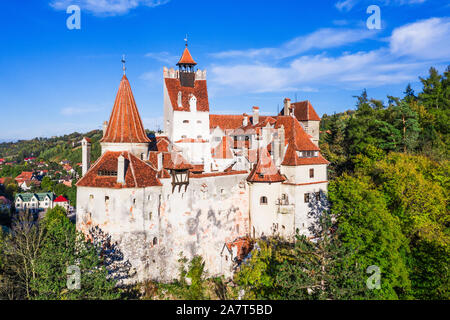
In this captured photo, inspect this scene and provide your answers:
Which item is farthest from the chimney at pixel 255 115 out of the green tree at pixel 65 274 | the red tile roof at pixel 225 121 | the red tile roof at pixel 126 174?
the green tree at pixel 65 274

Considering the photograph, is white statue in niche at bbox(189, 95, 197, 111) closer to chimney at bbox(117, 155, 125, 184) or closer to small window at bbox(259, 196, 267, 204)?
small window at bbox(259, 196, 267, 204)

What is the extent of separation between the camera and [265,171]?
46531 millimetres

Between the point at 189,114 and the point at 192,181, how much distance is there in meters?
12.7

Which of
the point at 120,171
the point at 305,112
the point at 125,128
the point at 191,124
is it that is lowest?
the point at 120,171

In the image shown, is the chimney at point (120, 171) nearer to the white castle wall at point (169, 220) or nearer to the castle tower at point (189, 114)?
the white castle wall at point (169, 220)

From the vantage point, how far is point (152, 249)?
39.2m

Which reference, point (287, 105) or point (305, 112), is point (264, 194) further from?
point (305, 112)

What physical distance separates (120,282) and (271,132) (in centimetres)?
2861

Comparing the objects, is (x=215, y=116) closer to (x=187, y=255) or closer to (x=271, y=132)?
(x=271, y=132)

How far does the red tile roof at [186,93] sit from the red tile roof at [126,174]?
1364 centimetres

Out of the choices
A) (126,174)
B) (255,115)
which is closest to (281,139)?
(255,115)

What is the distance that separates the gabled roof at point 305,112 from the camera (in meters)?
61.0

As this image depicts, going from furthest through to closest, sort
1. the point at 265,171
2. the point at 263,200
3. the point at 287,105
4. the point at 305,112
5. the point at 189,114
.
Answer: the point at 305,112 → the point at 287,105 → the point at 189,114 → the point at 263,200 → the point at 265,171

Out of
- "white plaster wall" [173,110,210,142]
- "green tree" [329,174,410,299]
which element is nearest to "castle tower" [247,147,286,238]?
"green tree" [329,174,410,299]
